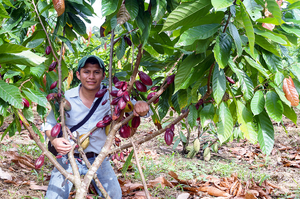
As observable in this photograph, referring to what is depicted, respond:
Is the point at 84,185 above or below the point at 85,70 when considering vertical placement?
below

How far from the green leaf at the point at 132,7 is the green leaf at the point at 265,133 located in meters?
0.60

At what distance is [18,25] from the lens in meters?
1.42

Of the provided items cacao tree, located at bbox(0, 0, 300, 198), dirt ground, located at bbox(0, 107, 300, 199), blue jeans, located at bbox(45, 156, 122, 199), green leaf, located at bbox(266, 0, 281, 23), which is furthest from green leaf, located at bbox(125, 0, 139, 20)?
dirt ground, located at bbox(0, 107, 300, 199)

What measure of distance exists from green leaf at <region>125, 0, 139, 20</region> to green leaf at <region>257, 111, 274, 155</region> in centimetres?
Result: 60

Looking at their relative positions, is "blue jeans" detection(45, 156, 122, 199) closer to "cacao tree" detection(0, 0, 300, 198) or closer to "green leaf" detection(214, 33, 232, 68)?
"cacao tree" detection(0, 0, 300, 198)

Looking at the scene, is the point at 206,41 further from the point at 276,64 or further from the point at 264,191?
the point at 264,191

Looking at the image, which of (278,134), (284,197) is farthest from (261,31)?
(278,134)

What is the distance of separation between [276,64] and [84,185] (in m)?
0.90

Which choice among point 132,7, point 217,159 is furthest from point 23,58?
point 217,159

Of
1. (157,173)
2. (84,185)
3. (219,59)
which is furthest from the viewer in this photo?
(157,173)

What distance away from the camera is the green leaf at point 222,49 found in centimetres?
70

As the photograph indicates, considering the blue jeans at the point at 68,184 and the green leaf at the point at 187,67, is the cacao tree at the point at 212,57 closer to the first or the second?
the green leaf at the point at 187,67

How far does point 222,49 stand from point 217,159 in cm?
238

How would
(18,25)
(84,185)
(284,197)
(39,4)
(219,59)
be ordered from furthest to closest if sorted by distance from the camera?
1. (284,197)
2. (18,25)
3. (39,4)
4. (84,185)
5. (219,59)
